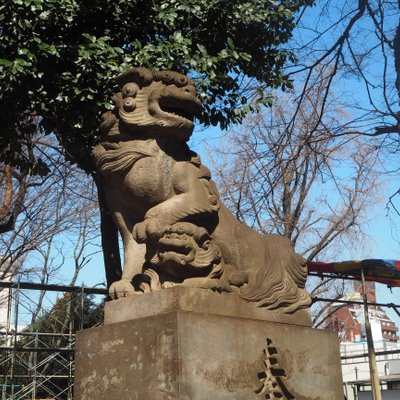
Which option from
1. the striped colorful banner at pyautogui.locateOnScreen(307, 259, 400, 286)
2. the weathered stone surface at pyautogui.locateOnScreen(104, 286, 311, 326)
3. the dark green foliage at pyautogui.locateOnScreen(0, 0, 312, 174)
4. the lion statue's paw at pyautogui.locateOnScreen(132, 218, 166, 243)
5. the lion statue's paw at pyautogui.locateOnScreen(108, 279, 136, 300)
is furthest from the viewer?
the striped colorful banner at pyautogui.locateOnScreen(307, 259, 400, 286)

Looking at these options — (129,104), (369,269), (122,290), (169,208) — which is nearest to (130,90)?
(129,104)

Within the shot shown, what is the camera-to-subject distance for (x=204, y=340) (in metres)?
4.18

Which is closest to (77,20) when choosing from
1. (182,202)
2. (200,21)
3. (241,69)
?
(200,21)

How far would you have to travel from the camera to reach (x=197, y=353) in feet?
13.4

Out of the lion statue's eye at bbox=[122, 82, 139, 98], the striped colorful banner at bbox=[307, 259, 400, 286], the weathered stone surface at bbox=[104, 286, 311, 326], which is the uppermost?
the striped colorful banner at bbox=[307, 259, 400, 286]

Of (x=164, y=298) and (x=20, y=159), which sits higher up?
(x=20, y=159)

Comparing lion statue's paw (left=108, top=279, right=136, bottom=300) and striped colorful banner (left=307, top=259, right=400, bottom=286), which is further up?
striped colorful banner (left=307, top=259, right=400, bottom=286)

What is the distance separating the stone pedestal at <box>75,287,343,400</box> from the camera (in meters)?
4.06

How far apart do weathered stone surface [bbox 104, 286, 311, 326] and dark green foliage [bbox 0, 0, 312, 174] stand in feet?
12.2

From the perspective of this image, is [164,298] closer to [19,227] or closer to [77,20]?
[77,20]

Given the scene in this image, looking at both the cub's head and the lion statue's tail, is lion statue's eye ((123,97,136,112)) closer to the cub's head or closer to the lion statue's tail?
the cub's head

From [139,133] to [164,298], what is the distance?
4.36ft

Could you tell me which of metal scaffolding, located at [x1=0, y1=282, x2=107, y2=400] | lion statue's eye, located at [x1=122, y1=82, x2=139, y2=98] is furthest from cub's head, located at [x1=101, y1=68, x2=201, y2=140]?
metal scaffolding, located at [x1=0, y1=282, x2=107, y2=400]

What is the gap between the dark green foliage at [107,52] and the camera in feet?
24.4
